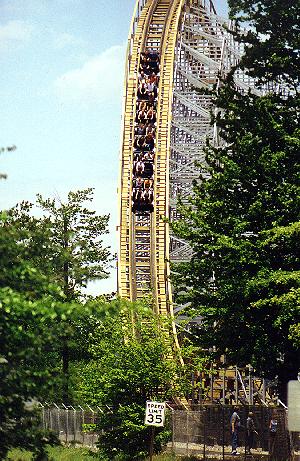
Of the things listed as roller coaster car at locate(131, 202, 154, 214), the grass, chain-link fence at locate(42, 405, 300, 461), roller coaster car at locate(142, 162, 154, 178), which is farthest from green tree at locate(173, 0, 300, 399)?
roller coaster car at locate(142, 162, 154, 178)

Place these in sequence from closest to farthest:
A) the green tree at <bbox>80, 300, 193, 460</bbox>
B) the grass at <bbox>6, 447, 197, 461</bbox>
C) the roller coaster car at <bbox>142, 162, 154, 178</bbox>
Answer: the green tree at <bbox>80, 300, 193, 460</bbox> < the grass at <bbox>6, 447, 197, 461</bbox> < the roller coaster car at <bbox>142, 162, 154, 178</bbox>

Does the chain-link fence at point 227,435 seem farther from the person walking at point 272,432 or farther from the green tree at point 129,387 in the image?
the green tree at point 129,387

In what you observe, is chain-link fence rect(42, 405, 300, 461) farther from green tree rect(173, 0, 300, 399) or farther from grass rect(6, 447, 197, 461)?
green tree rect(173, 0, 300, 399)

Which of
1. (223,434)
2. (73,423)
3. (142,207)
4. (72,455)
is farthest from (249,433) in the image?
(142,207)

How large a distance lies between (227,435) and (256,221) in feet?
25.4

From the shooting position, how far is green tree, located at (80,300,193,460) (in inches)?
1431

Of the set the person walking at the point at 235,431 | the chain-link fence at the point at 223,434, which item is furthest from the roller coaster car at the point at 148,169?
the person walking at the point at 235,431

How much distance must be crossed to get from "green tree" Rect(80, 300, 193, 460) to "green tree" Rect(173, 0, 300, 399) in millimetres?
2074

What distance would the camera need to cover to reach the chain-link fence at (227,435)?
3431 cm

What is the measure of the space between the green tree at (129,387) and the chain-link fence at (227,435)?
1697 mm

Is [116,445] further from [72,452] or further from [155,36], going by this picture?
[155,36]

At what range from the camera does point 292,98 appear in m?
36.0

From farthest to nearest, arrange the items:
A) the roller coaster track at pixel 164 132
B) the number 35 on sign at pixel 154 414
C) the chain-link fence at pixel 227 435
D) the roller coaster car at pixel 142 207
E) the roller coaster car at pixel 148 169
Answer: the roller coaster car at pixel 148 169
the roller coaster car at pixel 142 207
the roller coaster track at pixel 164 132
the chain-link fence at pixel 227 435
the number 35 on sign at pixel 154 414

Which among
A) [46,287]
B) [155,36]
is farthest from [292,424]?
[155,36]
